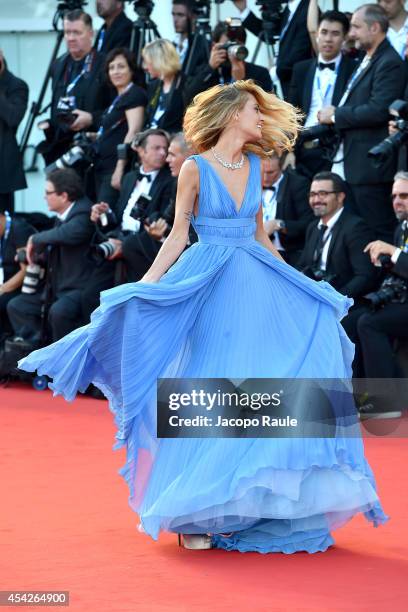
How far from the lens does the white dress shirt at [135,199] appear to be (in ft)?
26.8

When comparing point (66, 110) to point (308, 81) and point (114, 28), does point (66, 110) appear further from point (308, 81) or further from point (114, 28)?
point (308, 81)

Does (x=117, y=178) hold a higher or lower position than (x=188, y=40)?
lower

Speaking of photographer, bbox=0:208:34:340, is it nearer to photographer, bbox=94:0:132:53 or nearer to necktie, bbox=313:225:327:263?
photographer, bbox=94:0:132:53

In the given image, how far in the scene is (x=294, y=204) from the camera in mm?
7773

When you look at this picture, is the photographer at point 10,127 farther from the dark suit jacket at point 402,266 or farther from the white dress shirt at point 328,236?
the dark suit jacket at point 402,266

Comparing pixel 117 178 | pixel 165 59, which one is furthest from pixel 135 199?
pixel 165 59

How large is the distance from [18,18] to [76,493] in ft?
23.2

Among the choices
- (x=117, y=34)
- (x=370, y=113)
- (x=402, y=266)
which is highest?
(x=370, y=113)

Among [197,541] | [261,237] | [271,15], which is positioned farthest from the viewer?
[271,15]

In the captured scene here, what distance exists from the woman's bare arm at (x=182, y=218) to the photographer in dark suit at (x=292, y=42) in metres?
4.02

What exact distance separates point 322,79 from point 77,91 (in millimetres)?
2176

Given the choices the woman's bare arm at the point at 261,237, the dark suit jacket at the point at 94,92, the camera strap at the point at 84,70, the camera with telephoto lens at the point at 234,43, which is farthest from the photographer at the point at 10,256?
the woman's bare arm at the point at 261,237

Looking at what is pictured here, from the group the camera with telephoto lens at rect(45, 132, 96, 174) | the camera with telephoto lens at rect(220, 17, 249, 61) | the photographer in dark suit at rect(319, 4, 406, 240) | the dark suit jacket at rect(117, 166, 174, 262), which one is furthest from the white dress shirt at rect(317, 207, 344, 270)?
the camera with telephoto lens at rect(45, 132, 96, 174)

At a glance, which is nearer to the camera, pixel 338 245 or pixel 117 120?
pixel 338 245
